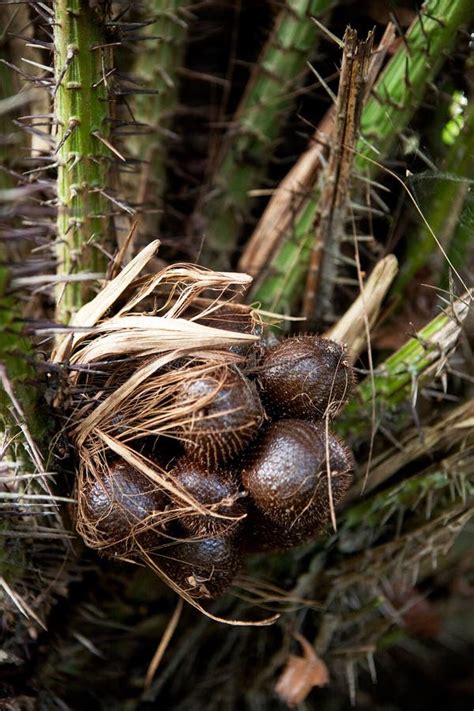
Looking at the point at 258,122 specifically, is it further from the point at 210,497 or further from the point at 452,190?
the point at 210,497

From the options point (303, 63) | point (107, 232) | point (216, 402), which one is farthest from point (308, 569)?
point (303, 63)

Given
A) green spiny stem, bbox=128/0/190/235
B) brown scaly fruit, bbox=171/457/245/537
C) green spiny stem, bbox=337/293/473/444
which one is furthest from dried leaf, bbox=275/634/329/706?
green spiny stem, bbox=128/0/190/235

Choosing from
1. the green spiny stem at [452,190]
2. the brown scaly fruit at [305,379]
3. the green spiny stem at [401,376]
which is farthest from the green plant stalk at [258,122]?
the brown scaly fruit at [305,379]

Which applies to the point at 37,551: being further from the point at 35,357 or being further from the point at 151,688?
the point at 151,688

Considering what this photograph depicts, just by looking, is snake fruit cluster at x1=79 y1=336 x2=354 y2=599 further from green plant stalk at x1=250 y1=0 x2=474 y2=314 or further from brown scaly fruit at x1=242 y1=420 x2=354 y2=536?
green plant stalk at x1=250 y1=0 x2=474 y2=314

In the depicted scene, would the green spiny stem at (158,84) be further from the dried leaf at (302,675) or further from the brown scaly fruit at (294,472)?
the dried leaf at (302,675)

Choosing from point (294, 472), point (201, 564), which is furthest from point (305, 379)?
point (201, 564)
